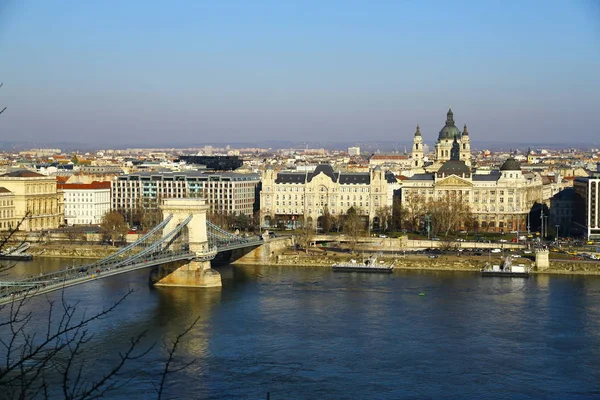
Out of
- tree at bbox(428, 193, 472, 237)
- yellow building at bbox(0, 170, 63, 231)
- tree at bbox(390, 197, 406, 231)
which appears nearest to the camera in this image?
tree at bbox(428, 193, 472, 237)

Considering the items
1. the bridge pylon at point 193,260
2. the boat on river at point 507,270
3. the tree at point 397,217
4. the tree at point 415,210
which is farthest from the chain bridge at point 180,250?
the tree at point 415,210

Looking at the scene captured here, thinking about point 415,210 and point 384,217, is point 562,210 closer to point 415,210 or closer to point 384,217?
point 415,210

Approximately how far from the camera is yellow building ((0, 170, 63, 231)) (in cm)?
2198

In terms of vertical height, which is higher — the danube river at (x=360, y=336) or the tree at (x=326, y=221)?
the tree at (x=326, y=221)

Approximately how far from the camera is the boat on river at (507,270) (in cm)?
1566

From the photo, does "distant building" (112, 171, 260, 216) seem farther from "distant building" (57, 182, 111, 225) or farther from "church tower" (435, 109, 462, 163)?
"church tower" (435, 109, 462, 163)

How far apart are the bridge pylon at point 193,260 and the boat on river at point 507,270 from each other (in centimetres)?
448

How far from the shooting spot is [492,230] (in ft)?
76.7

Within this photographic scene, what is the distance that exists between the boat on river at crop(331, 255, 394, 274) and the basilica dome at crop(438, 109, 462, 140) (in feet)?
50.5

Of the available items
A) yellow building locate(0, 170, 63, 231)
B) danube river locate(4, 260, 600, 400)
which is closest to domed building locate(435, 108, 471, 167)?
yellow building locate(0, 170, 63, 231)

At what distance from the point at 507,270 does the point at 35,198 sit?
11549 millimetres

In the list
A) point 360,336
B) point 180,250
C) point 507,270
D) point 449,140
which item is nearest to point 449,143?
point 449,140

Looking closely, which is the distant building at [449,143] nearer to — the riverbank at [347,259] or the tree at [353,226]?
the tree at [353,226]

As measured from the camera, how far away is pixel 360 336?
10195 mm
